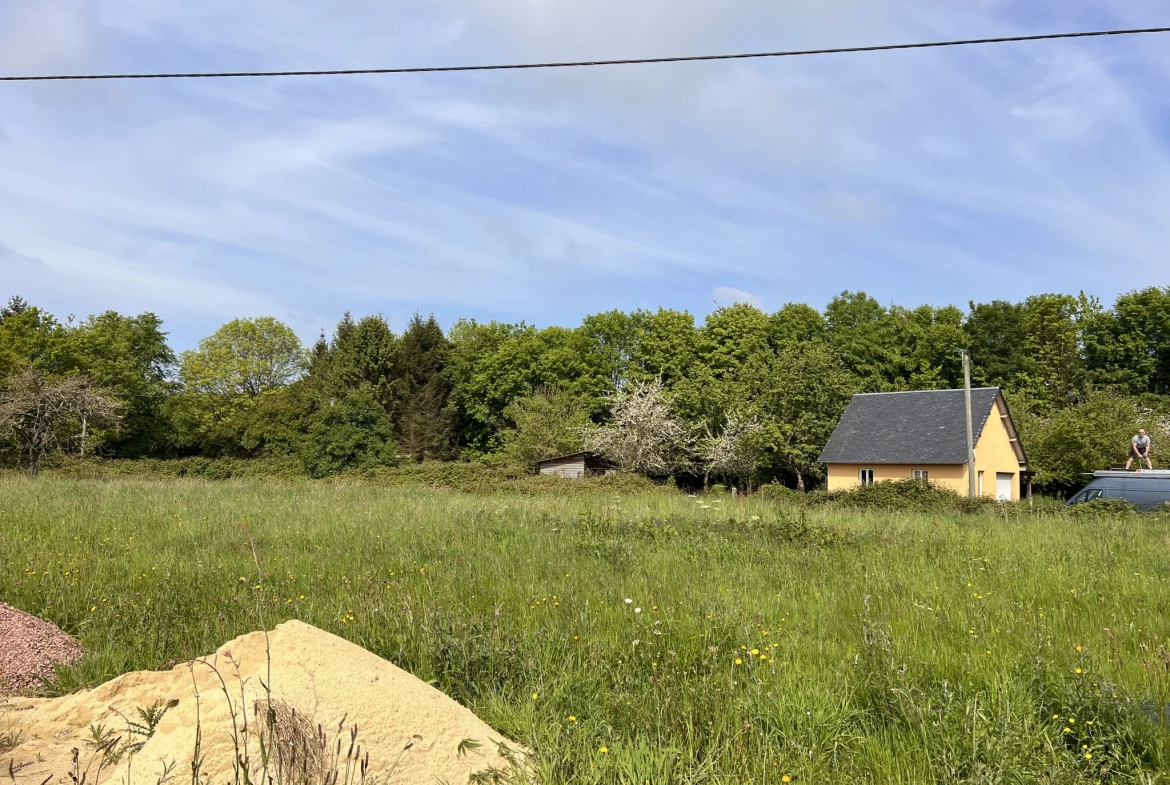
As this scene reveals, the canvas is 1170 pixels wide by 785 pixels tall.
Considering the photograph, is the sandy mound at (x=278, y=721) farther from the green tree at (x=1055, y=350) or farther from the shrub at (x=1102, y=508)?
the green tree at (x=1055, y=350)

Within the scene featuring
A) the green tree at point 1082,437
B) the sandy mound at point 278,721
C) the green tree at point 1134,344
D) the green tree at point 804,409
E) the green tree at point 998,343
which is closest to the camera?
the sandy mound at point 278,721

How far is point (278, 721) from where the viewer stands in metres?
3.17

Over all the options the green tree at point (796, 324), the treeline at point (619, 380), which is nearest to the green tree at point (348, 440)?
the treeline at point (619, 380)

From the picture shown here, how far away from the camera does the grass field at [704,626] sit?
12.4 feet

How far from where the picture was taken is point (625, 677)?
4.62m

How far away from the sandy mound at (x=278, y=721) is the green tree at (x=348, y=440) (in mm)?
37033

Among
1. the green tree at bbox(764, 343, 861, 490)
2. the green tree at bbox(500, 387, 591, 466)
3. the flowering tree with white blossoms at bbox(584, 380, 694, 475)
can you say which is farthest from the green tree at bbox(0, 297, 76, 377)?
the green tree at bbox(764, 343, 861, 490)

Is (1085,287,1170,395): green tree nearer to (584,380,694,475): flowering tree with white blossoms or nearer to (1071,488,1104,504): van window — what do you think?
(584,380,694,475): flowering tree with white blossoms

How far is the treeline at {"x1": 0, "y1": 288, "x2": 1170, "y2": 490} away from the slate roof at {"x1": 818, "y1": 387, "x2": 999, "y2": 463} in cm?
428

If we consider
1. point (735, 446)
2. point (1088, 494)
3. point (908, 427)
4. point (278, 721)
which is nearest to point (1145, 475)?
point (1088, 494)

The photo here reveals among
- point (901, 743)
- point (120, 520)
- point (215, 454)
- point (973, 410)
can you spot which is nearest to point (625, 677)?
point (901, 743)

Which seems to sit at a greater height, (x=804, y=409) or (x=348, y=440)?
(x=804, y=409)

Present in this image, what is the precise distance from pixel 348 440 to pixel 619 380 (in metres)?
23.1

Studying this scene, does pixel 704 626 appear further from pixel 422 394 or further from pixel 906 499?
pixel 422 394
